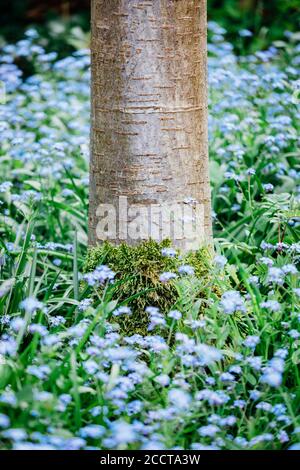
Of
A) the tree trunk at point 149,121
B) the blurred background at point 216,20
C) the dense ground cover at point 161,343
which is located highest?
the blurred background at point 216,20

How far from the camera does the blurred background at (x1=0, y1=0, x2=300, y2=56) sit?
6781 millimetres

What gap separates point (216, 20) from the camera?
272 inches

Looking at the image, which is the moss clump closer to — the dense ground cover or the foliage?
the dense ground cover

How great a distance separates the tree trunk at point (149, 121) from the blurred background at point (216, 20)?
12.3 ft

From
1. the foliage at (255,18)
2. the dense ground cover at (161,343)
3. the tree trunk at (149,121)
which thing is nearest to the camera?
the dense ground cover at (161,343)

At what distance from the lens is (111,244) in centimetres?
303

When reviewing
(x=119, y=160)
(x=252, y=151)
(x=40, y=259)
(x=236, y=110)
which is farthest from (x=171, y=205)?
(x=236, y=110)
